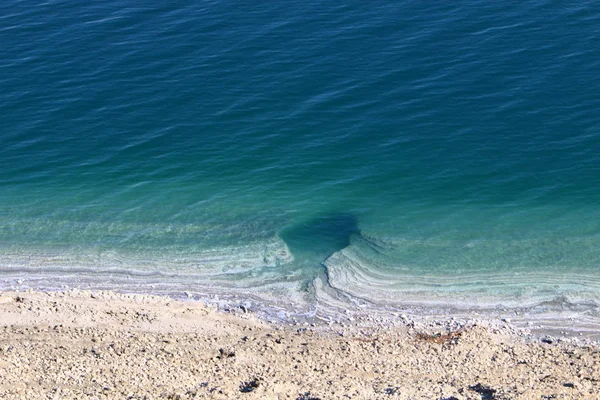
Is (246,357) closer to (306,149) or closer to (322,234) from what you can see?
(322,234)

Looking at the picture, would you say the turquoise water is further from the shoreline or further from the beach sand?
the beach sand

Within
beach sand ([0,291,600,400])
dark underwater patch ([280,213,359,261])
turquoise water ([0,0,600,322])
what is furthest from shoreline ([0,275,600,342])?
dark underwater patch ([280,213,359,261])

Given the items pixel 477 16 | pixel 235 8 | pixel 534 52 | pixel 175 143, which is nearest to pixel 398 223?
pixel 175 143

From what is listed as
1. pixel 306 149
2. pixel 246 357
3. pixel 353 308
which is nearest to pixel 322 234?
pixel 353 308

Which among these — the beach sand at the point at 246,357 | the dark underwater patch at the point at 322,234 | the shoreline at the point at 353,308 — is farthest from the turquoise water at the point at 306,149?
the beach sand at the point at 246,357

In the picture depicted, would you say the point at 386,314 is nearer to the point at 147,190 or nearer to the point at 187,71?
the point at 147,190

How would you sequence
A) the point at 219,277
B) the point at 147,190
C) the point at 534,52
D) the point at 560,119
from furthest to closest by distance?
1. the point at 534,52
2. the point at 560,119
3. the point at 147,190
4. the point at 219,277
